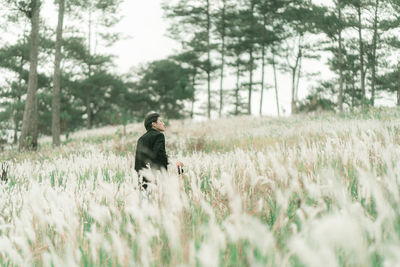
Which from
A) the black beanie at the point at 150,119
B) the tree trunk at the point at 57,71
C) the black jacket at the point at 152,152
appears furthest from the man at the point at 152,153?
the tree trunk at the point at 57,71

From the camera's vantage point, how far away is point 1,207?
3068 mm

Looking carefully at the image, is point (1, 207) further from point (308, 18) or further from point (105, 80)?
point (105, 80)

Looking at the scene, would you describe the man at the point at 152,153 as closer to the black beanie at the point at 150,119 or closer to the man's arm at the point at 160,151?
the man's arm at the point at 160,151

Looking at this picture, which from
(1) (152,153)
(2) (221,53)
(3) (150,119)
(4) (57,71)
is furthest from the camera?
(2) (221,53)

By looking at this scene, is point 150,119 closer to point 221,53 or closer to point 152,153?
point 152,153

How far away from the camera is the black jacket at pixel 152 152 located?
13.5ft

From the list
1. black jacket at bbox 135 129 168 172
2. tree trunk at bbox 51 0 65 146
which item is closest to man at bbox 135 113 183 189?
black jacket at bbox 135 129 168 172

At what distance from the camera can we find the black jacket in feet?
13.5

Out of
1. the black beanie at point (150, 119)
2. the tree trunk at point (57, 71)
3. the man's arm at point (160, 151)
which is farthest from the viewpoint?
the tree trunk at point (57, 71)

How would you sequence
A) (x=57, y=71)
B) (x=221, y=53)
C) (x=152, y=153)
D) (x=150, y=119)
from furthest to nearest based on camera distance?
(x=221, y=53), (x=57, y=71), (x=150, y=119), (x=152, y=153)

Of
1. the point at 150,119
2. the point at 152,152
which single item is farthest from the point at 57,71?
the point at 152,152

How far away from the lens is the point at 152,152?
4.11 metres

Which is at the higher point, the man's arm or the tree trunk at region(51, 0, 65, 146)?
the tree trunk at region(51, 0, 65, 146)

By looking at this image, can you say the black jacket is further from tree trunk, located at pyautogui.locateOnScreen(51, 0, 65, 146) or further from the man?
tree trunk, located at pyautogui.locateOnScreen(51, 0, 65, 146)
